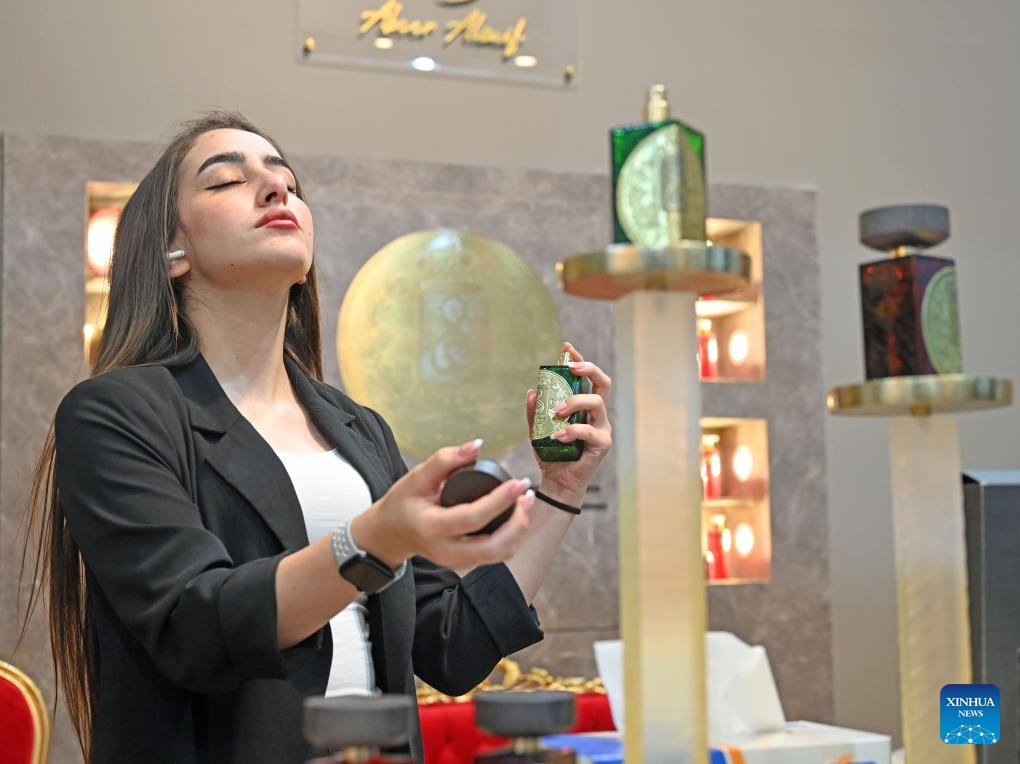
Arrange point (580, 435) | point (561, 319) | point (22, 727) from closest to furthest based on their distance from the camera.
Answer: point (580, 435), point (22, 727), point (561, 319)

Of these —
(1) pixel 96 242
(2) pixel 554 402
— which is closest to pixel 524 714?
(2) pixel 554 402

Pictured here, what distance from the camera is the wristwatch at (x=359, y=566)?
0.91 m

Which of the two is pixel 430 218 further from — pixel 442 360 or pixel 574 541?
pixel 574 541

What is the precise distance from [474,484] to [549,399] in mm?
362

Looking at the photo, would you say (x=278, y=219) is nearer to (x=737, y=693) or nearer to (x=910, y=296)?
(x=910, y=296)

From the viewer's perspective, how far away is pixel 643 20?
4.95 meters

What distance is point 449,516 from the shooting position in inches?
31.9

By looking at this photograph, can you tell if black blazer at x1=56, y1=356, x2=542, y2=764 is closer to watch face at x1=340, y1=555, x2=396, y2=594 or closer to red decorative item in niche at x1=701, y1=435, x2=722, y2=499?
watch face at x1=340, y1=555, x2=396, y2=594

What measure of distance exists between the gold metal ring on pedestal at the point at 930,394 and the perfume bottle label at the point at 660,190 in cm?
18

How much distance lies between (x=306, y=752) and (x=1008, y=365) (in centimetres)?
470

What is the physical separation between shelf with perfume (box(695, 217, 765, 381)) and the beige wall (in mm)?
301

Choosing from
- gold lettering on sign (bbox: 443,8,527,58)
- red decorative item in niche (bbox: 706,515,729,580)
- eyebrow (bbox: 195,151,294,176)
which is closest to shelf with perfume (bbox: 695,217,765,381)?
red decorative item in niche (bbox: 706,515,729,580)

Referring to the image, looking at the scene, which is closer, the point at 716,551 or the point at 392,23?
the point at 392,23

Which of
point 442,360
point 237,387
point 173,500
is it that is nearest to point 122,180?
point 442,360
